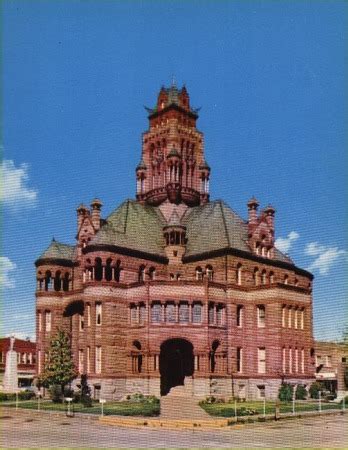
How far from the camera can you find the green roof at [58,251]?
208 feet

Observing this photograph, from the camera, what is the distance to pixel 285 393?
175 ft

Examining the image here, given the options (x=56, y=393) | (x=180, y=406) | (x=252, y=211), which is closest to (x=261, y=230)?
(x=252, y=211)

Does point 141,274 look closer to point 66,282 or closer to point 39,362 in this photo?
point 66,282

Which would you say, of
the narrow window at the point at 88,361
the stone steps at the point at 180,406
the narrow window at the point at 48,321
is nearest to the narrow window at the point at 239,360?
the stone steps at the point at 180,406

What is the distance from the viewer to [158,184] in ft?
238

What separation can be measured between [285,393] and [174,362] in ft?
35.0

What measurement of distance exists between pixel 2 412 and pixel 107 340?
440 inches

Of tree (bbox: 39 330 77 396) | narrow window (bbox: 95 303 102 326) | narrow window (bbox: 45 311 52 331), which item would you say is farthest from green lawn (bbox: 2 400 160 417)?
narrow window (bbox: 45 311 52 331)

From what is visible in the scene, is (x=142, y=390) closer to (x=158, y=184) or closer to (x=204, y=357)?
(x=204, y=357)

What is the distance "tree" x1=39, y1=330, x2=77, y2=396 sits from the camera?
176ft

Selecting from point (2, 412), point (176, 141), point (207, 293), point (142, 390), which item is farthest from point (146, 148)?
point (2, 412)

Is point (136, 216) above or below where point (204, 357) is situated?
above

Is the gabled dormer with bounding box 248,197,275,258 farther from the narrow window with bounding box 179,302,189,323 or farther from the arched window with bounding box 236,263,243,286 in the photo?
the narrow window with bounding box 179,302,189,323

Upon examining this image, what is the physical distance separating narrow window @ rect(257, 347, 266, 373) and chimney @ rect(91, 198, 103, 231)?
66.6 ft
